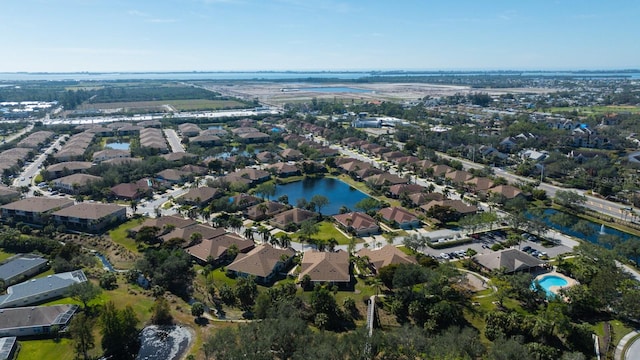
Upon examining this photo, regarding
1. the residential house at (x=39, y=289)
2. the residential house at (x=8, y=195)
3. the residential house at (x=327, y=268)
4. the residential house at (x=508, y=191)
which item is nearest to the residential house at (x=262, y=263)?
the residential house at (x=327, y=268)

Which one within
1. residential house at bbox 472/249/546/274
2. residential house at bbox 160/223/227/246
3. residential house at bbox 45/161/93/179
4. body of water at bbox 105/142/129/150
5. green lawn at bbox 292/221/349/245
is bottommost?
green lawn at bbox 292/221/349/245

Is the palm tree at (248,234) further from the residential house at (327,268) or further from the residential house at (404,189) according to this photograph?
the residential house at (404,189)

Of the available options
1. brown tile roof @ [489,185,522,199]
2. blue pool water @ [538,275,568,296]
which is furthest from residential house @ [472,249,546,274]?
brown tile roof @ [489,185,522,199]

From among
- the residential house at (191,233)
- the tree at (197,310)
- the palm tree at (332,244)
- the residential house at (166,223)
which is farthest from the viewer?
the residential house at (166,223)

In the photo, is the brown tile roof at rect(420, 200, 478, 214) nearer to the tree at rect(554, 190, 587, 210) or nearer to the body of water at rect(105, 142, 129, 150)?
the tree at rect(554, 190, 587, 210)

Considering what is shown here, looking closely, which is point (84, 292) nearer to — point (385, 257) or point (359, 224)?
point (385, 257)

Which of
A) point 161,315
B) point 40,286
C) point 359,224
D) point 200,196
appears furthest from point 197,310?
point 200,196
